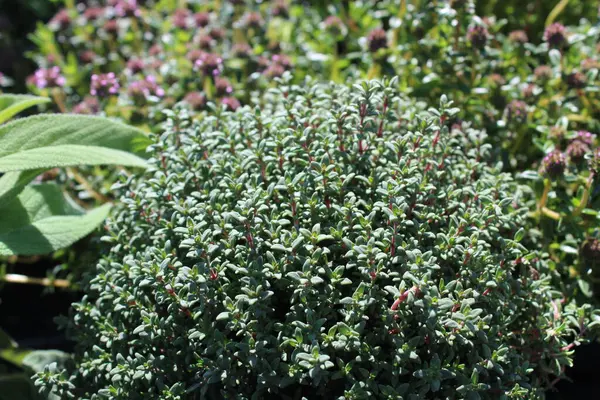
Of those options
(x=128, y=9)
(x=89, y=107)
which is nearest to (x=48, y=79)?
(x=89, y=107)

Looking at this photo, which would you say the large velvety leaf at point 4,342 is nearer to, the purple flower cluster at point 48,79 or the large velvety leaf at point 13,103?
the large velvety leaf at point 13,103

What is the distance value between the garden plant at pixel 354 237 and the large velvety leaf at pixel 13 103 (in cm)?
2

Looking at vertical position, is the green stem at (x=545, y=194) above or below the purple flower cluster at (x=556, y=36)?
below

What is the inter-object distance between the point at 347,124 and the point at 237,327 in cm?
44

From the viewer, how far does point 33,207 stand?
1346mm

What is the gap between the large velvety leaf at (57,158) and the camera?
1.12m

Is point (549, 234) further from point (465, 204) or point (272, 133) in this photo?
point (272, 133)

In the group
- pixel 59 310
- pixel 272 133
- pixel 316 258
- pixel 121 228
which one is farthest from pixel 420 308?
pixel 59 310

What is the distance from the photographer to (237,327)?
1015 millimetres

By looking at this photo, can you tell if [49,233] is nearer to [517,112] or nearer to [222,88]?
[222,88]

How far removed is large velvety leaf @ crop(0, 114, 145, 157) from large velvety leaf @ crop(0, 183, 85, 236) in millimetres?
184

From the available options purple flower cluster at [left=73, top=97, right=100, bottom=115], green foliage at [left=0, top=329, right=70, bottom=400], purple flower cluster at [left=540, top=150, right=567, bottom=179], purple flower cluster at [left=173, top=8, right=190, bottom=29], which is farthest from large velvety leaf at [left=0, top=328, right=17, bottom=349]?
purple flower cluster at [left=540, top=150, right=567, bottom=179]

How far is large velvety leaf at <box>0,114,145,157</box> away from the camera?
1.18 metres

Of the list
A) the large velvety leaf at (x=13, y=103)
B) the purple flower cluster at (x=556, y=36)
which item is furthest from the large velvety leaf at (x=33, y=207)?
the purple flower cluster at (x=556, y=36)
